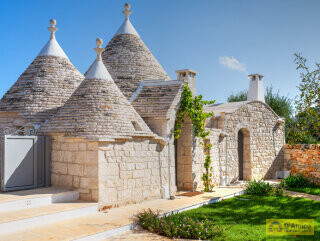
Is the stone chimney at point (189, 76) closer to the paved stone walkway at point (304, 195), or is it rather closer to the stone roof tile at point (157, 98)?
the stone roof tile at point (157, 98)

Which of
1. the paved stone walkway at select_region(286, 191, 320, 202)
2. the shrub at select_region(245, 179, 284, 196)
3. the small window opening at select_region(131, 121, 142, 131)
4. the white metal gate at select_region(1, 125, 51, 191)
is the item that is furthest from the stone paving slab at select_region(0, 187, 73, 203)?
the paved stone walkway at select_region(286, 191, 320, 202)

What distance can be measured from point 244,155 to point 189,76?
5.21m

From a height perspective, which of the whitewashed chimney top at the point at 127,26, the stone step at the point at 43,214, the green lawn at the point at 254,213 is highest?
the whitewashed chimney top at the point at 127,26

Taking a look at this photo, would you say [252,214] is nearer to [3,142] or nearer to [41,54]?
[3,142]

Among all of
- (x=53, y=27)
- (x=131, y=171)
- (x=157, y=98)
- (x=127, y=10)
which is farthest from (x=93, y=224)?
(x=127, y=10)

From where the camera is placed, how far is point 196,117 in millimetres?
11930

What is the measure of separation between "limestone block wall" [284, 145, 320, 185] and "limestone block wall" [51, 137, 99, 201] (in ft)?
35.2

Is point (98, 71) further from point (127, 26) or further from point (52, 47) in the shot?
point (127, 26)

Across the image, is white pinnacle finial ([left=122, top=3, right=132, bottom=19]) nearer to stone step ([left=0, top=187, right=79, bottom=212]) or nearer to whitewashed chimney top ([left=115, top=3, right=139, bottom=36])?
whitewashed chimney top ([left=115, top=3, right=139, bottom=36])

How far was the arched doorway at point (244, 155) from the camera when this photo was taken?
15.6 m

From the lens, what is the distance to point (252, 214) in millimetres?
8938

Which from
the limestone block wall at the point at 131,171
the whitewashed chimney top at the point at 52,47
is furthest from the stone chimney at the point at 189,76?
the whitewashed chimney top at the point at 52,47

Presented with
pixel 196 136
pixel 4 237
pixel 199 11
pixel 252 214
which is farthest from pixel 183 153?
pixel 4 237

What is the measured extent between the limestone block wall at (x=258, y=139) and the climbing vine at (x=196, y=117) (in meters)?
2.43
